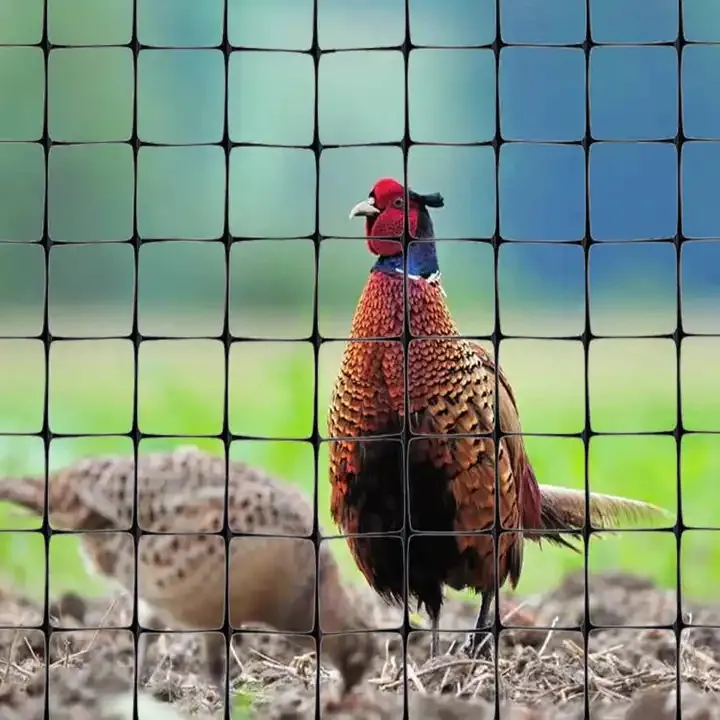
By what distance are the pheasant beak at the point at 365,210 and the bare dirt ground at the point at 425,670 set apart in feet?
1.27

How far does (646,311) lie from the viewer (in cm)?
114

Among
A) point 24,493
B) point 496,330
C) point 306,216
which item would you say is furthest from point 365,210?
point 24,493

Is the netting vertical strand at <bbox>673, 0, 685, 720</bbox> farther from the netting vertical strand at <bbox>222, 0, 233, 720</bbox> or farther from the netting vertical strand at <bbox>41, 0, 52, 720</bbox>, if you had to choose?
the netting vertical strand at <bbox>41, 0, 52, 720</bbox>

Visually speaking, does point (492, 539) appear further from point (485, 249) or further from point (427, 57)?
point (427, 57)

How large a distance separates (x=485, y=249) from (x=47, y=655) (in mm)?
561

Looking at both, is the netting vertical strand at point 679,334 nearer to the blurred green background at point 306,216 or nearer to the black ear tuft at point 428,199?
the blurred green background at point 306,216

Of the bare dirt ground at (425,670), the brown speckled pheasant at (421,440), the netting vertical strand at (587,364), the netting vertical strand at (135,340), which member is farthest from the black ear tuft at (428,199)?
the bare dirt ground at (425,670)

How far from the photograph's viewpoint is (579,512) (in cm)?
121

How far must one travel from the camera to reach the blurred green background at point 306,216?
1130 millimetres

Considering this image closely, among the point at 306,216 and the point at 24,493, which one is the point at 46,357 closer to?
the point at 24,493

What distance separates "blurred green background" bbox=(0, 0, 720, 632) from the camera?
3.71 feet

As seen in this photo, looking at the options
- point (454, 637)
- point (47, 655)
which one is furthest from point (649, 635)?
point (47, 655)

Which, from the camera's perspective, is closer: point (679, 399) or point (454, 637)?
point (679, 399)

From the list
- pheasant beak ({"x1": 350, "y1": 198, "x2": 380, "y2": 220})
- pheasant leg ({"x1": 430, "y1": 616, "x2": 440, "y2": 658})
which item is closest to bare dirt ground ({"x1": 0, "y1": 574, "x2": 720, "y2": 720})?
pheasant leg ({"x1": 430, "y1": 616, "x2": 440, "y2": 658})
